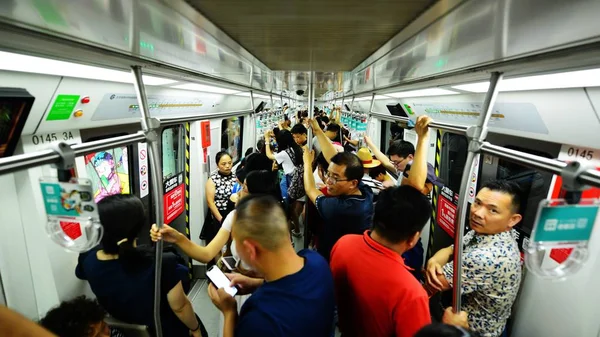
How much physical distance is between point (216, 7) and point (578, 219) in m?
1.79

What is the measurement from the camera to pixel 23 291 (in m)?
2.00

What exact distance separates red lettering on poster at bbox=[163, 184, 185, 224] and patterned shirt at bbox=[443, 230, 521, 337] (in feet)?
11.2

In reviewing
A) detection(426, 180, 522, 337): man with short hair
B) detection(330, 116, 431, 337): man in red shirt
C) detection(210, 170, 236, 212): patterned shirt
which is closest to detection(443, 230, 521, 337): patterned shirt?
detection(426, 180, 522, 337): man with short hair

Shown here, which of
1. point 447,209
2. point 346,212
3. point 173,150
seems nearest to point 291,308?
point 346,212

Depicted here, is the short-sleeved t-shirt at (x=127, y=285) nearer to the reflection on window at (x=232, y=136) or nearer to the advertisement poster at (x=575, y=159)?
the advertisement poster at (x=575, y=159)

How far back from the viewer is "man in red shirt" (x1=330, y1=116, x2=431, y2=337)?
141 cm

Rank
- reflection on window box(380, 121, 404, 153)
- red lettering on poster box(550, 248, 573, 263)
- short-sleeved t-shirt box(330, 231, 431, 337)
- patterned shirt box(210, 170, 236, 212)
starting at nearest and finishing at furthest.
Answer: short-sleeved t-shirt box(330, 231, 431, 337)
red lettering on poster box(550, 248, 573, 263)
patterned shirt box(210, 170, 236, 212)
reflection on window box(380, 121, 404, 153)

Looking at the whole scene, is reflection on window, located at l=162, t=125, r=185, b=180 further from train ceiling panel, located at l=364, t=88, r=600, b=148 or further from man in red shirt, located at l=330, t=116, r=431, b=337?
train ceiling panel, located at l=364, t=88, r=600, b=148

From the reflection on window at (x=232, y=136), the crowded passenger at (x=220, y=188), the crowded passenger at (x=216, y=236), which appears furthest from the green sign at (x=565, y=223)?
the reflection on window at (x=232, y=136)

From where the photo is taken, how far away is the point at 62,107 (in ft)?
6.56

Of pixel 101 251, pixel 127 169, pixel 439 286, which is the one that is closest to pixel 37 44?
pixel 101 251

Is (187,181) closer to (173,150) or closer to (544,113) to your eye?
(173,150)

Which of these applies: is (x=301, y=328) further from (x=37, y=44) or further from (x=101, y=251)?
(x=37, y=44)

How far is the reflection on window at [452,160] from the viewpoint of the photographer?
4176 millimetres
